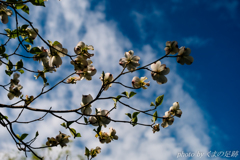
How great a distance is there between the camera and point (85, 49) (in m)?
0.95

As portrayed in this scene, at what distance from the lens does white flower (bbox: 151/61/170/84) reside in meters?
0.95

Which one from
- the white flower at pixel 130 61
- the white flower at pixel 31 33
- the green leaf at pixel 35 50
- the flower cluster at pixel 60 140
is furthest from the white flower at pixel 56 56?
the flower cluster at pixel 60 140

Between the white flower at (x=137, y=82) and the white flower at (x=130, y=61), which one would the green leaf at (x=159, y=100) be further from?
the white flower at (x=130, y=61)

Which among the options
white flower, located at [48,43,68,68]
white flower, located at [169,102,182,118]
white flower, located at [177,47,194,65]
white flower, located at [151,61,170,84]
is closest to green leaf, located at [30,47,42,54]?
white flower, located at [48,43,68,68]

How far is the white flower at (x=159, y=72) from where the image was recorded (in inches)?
37.2

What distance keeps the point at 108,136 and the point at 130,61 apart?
22.3 inches

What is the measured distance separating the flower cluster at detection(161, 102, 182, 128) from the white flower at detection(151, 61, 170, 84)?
0.28m

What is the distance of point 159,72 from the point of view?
0.95 meters

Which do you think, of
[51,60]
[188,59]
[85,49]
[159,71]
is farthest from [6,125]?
[188,59]

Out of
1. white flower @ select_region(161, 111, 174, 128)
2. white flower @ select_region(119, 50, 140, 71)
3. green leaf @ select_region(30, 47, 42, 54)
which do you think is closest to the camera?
green leaf @ select_region(30, 47, 42, 54)

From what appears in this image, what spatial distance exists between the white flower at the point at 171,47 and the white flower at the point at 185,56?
0.03m

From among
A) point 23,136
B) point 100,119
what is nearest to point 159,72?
point 100,119

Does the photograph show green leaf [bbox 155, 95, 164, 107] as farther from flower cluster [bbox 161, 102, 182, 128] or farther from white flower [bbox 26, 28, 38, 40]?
white flower [bbox 26, 28, 38, 40]

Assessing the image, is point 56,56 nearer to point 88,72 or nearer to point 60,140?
point 88,72
